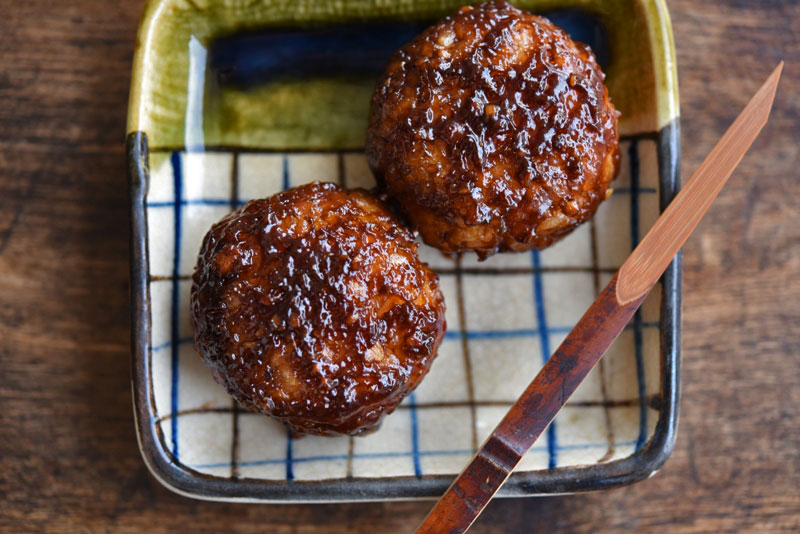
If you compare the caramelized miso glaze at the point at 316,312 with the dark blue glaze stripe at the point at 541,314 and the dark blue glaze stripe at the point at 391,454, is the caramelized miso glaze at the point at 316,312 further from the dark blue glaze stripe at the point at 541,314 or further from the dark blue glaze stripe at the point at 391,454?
the dark blue glaze stripe at the point at 541,314

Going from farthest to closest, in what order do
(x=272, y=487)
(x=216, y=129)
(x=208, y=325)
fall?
1. (x=216, y=129)
2. (x=272, y=487)
3. (x=208, y=325)

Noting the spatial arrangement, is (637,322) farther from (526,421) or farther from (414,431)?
(414,431)

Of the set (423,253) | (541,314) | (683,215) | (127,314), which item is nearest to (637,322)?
(541,314)

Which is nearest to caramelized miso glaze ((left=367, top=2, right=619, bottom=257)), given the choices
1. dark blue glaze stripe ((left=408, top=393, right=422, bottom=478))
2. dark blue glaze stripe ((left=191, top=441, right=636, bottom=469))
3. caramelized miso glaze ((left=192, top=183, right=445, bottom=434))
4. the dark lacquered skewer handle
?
caramelized miso glaze ((left=192, top=183, right=445, bottom=434))

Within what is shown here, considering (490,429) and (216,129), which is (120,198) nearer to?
(216,129)

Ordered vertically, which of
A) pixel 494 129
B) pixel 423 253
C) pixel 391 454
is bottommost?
pixel 391 454

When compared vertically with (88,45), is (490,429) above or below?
below

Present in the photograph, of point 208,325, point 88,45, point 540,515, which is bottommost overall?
point 540,515

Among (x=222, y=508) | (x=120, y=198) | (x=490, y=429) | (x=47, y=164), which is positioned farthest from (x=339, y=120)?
(x=222, y=508)
